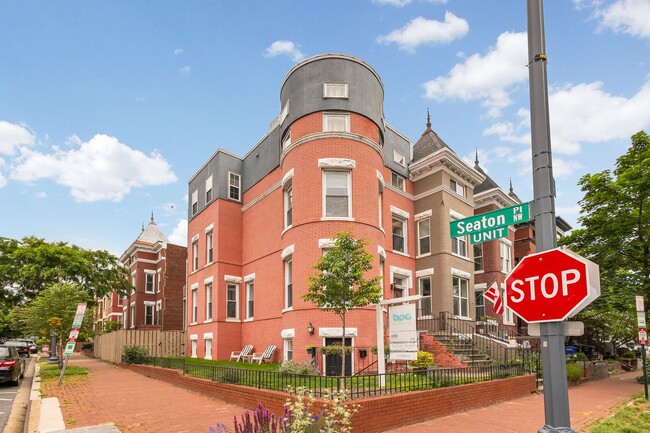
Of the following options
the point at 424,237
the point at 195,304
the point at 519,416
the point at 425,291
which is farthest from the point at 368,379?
the point at 195,304

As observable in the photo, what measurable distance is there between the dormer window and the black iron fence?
469 inches

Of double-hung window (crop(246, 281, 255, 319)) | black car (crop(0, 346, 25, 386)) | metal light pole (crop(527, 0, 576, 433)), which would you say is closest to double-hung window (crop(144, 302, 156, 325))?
double-hung window (crop(246, 281, 255, 319))

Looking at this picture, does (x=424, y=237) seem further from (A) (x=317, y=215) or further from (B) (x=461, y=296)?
(A) (x=317, y=215)

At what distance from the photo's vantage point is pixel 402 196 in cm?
2503

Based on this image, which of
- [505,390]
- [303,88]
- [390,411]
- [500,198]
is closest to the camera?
[390,411]

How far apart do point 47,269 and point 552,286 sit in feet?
128

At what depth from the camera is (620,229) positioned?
22344mm

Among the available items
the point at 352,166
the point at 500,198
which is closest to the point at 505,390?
the point at 352,166

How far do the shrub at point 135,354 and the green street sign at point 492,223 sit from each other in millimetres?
22694

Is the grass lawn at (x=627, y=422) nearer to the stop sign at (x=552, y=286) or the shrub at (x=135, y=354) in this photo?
the stop sign at (x=552, y=286)

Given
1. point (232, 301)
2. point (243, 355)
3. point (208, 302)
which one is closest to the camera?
point (243, 355)

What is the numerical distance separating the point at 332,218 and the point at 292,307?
392cm

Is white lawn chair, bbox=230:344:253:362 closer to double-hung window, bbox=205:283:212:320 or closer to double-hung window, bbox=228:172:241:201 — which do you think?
double-hung window, bbox=205:283:212:320

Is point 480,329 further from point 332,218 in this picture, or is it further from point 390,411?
point 390,411
